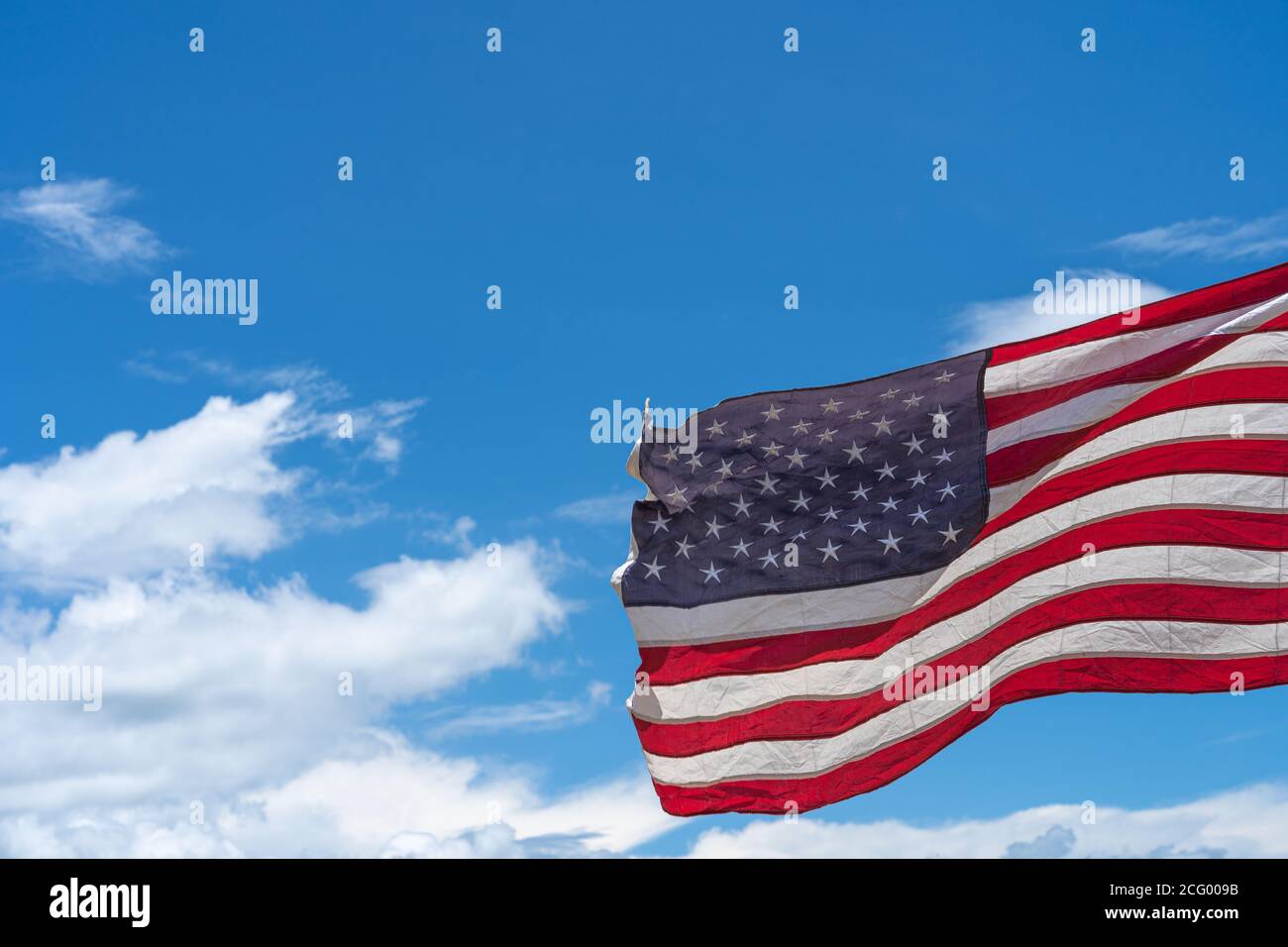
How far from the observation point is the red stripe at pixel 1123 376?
1647 cm

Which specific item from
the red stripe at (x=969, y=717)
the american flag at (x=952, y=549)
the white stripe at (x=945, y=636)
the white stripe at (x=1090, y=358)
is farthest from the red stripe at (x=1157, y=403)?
the red stripe at (x=969, y=717)

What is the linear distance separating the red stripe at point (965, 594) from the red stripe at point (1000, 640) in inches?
18.5

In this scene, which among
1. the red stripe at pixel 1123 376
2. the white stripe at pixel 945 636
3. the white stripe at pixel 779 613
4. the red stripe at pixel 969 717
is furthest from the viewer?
the white stripe at pixel 779 613

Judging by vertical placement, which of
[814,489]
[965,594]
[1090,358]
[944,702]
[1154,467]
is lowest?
[944,702]

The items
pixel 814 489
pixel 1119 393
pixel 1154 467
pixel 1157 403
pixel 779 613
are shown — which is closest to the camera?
pixel 1154 467

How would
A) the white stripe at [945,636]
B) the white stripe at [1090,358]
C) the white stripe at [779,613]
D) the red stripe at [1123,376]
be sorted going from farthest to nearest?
1. the white stripe at [779,613]
2. the white stripe at [1090,358]
3. the red stripe at [1123,376]
4. the white stripe at [945,636]

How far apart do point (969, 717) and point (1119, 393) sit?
392 cm

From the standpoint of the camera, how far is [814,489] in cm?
1855

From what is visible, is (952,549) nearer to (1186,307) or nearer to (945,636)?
(945,636)

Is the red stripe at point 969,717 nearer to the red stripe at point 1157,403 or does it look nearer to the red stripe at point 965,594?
the red stripe at point 965,594

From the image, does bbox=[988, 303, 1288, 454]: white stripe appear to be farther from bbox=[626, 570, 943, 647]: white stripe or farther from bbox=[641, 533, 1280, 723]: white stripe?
bbox=[626, 570, 943, 647]: white stripe

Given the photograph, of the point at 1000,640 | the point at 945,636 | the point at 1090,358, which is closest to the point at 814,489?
the point at 945,636

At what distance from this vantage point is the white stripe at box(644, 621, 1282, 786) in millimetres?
15891

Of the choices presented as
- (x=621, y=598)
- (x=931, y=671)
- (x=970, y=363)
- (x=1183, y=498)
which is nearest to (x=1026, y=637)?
(x=931, y=671)
